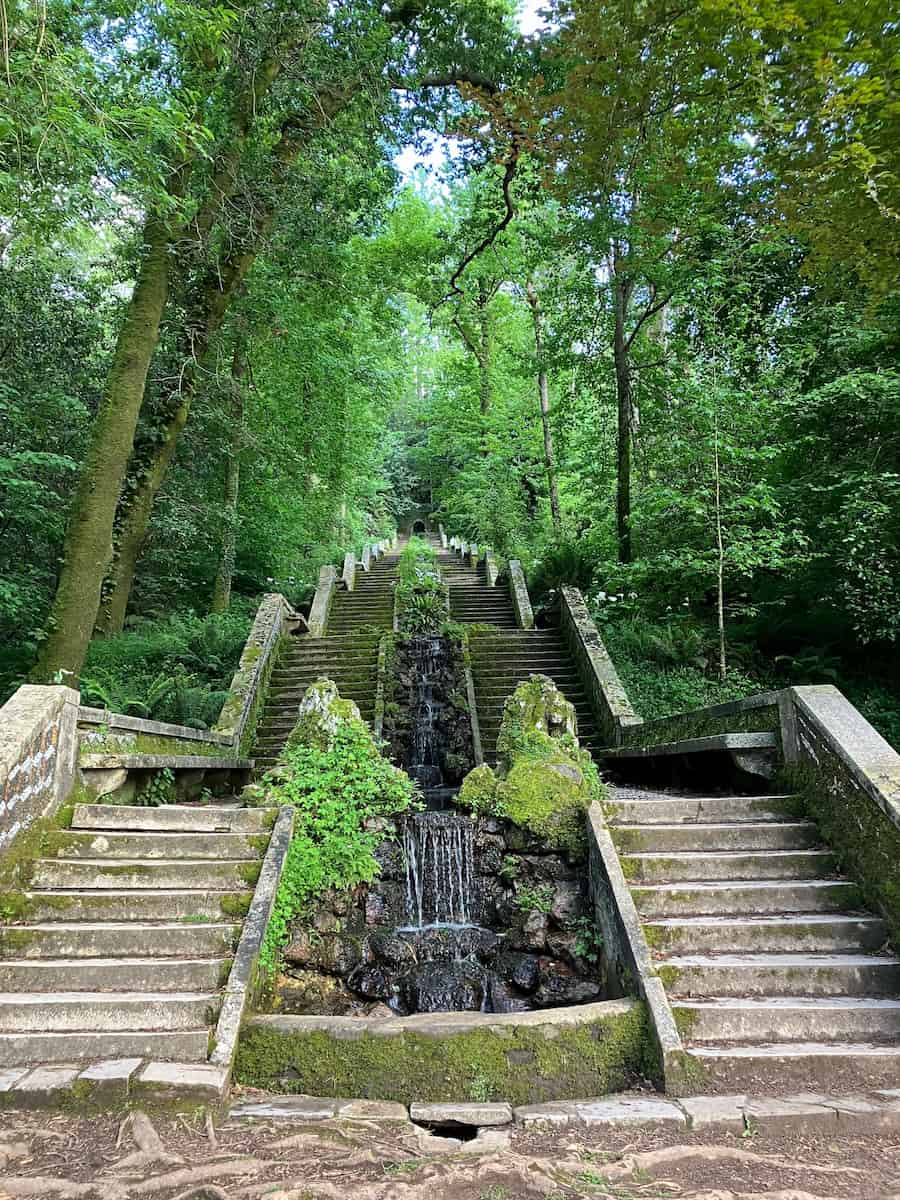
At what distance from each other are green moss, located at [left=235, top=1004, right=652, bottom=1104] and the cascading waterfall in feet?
7.20

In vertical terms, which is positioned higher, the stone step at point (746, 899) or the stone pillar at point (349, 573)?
the stone pillar at point (349, 573)

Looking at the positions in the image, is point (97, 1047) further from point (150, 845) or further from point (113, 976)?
point (150, 845)

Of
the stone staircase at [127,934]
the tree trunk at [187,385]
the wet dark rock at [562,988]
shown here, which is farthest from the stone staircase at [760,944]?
the tree trunk at [187,385]

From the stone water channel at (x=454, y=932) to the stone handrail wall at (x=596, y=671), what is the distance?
3.79 meters

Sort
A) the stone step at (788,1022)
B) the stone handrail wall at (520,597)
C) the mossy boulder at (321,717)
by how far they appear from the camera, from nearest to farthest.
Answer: the stone step at (788,1022) → the mossy boulder at (321,717) → the stone handrail wall at (520,597)

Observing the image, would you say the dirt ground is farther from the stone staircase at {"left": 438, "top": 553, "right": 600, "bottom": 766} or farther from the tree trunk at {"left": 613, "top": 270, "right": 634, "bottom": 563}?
the tree trunk at {"left": 613, "top": 270, "right": 634, "bottom": 563}

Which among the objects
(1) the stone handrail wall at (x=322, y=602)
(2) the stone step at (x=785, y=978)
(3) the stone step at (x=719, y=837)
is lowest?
(2) the stone step at (x=785, y=978)

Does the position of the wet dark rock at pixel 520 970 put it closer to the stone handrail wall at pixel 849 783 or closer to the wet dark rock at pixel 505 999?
the wet dark rock at pixel 505 999

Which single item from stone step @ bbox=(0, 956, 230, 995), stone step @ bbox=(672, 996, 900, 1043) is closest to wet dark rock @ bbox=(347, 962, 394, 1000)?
stone step @ bbox=(0, 956, 230, 995)

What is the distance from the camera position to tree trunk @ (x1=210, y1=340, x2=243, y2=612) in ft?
41.0

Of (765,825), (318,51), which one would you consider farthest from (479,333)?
(765,825)

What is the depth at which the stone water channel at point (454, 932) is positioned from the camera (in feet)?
16.3

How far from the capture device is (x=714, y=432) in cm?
951

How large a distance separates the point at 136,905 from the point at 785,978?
418cm
